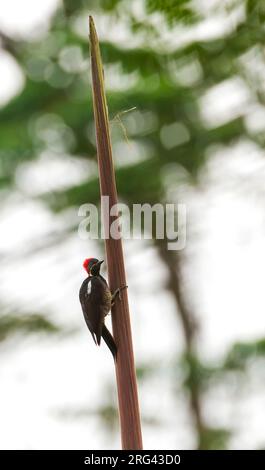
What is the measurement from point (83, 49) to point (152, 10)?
4.60ft

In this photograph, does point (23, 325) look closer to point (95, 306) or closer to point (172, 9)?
point (172, 9)

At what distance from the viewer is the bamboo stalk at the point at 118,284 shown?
19 cm

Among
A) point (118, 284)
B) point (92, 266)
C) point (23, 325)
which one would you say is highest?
point (23, 325)

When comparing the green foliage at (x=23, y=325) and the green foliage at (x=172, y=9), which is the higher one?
the green foliage at (x=23, y=325)

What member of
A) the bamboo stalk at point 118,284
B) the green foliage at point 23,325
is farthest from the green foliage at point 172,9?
the green foliage at point 23,325

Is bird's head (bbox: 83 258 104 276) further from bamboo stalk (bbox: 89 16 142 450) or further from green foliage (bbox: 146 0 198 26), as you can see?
green foliage (bbox: 146 0 198 26)

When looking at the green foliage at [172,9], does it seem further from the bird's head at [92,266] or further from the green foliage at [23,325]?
the green foliage at [23,325]

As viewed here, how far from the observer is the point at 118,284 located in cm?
20

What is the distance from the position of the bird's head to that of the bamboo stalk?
146mm

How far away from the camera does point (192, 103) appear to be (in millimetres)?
2453

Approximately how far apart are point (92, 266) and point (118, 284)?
183 millimetres

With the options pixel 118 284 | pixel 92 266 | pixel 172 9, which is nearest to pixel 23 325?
pixel 172 9

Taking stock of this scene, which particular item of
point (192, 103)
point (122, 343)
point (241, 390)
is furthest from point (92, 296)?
point (241, 390)

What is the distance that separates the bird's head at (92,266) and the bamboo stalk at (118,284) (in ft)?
0.48
